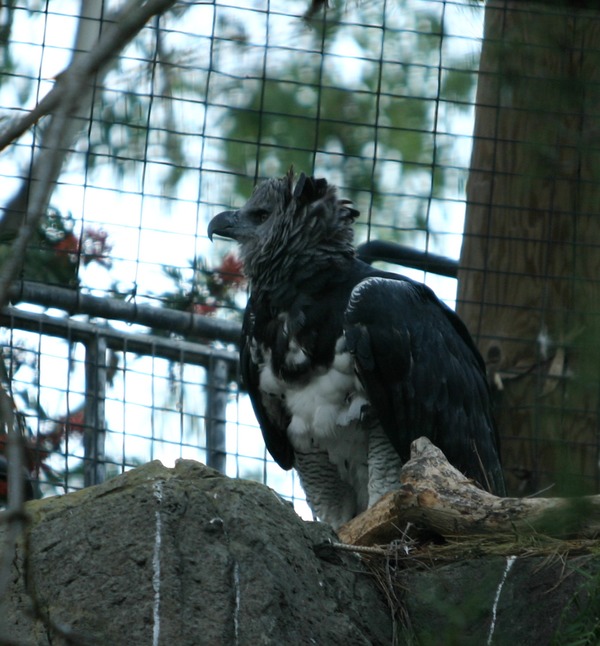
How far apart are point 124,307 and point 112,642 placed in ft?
9.05

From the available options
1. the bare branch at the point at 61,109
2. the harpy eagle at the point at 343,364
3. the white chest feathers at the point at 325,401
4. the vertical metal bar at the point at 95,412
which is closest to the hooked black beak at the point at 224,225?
the harpy eagle at the point at 343,364

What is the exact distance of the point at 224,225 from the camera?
5.11 meters

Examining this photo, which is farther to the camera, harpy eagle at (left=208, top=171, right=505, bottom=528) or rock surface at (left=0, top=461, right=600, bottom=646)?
harpy eagle at (left=208, top=171, right=505, bottom=528)

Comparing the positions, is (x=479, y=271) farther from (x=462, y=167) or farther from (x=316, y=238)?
(x=316, y=238)

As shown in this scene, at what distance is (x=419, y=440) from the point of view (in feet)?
13.0

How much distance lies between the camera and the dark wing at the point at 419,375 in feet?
14.4

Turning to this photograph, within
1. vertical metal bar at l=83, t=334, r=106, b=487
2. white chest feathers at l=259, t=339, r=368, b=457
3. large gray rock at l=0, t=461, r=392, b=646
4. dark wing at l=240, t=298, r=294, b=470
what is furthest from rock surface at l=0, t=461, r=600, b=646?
vertical metal bar at l=83, t=334, r=106, b=487

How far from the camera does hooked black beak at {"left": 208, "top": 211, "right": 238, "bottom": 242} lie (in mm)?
5078

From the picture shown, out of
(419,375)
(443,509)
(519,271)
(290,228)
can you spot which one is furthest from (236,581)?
(519,271)

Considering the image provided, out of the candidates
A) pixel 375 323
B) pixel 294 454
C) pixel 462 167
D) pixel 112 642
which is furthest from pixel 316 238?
pixel 112 642

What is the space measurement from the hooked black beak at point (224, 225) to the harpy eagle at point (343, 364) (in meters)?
0.11

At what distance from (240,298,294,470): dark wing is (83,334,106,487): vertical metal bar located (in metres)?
1.07

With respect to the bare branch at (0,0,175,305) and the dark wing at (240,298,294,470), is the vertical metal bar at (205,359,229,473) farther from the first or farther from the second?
the bare branch at (0,0,175,305)

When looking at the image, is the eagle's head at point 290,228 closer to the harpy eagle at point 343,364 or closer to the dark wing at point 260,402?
the harpy eagle at point 343,364
